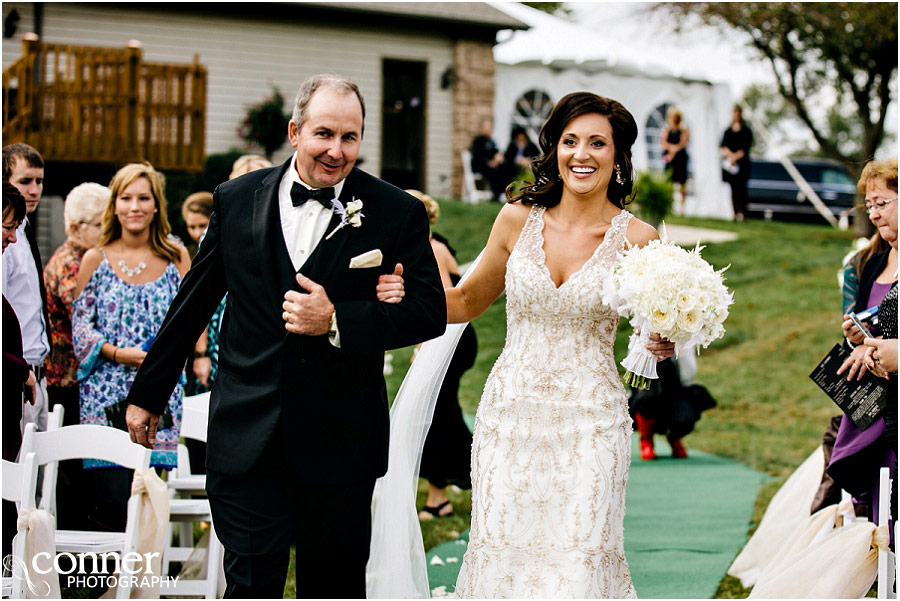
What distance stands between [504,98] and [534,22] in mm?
1810

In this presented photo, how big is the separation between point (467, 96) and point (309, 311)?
19.6m

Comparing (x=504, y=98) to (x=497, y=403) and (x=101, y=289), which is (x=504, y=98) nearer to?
(x=101, y=289)

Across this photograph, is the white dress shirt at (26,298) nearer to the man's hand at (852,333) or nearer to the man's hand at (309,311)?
the man's hand at (309,311)

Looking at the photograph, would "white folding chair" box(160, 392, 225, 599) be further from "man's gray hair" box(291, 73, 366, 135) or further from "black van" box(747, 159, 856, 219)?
"black van" box(747, 159, 856, 219)

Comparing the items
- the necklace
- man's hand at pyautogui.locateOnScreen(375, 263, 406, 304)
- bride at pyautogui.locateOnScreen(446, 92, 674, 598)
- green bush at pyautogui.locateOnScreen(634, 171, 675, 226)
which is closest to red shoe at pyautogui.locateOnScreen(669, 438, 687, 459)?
the necklace

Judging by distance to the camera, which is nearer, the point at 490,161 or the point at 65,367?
the point at 65,367

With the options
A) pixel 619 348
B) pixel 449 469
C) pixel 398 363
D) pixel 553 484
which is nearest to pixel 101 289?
pixel 449 469

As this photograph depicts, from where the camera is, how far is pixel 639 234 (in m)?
4.86

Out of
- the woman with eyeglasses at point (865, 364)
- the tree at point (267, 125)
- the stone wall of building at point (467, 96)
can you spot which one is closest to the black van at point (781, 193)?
the stone wall of building at point (467, 96)

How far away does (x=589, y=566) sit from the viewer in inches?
174

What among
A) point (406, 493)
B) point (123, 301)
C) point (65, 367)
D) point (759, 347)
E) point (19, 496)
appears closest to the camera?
point (19, 496)

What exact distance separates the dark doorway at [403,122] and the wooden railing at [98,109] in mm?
6551

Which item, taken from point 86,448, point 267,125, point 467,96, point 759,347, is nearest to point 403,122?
point 467,96

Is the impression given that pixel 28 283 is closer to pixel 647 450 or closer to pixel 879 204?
pixel 879 204
